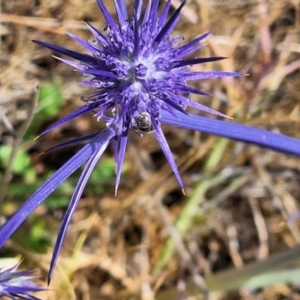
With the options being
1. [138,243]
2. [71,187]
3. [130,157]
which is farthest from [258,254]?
[71,187]

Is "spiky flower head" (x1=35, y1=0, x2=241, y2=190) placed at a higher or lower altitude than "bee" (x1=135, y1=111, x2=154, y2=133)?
higher

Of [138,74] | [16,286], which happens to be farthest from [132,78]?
[16,286]

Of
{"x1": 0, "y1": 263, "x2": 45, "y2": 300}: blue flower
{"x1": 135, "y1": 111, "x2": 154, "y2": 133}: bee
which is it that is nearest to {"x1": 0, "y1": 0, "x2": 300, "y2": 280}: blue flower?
{"x1": 135, "y1": 111, "x2": 154, "y2": 133}: bee

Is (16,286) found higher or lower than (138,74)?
lower

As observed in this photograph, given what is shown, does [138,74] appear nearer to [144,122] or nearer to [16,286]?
[144,122]

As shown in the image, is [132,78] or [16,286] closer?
[132,78]

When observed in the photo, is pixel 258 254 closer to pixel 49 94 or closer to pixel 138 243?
pixel 138 243

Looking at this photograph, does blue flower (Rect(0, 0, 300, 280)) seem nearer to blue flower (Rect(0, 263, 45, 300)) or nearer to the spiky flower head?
the spiky flower head

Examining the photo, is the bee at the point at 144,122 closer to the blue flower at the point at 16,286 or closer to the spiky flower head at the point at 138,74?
the spiky flower head at the point at 138,74
